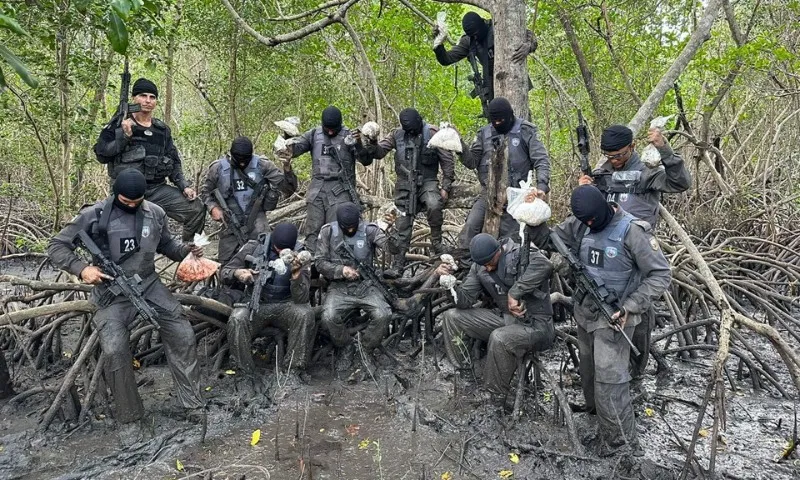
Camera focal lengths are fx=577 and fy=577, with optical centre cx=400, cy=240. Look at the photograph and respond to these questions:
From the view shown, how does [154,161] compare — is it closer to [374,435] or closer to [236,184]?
[236,184]

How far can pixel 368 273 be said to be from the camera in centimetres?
580

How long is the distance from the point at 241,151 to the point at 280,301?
5.25 feet

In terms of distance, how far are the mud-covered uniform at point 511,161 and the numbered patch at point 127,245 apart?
10.1 ft

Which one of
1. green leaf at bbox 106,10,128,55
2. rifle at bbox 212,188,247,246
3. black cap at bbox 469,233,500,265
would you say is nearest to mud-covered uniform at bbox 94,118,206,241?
rifle at bbox 212,188,247,246

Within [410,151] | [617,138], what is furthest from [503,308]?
[410,151]

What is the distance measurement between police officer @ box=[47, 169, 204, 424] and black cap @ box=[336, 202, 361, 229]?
4.75ft

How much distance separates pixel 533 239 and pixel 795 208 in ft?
23.9

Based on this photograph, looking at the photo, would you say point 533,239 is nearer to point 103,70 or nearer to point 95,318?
point 95,318

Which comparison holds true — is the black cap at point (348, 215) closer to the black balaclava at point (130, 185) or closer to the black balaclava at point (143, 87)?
the black balaclava at point (130, 185)

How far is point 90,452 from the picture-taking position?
4.17m

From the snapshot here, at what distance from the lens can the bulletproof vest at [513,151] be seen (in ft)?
17.9

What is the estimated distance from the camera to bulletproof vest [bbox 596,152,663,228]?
4.95 meters

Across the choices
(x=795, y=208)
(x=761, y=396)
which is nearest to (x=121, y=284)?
(x=761, y=396)

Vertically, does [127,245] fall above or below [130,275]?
above
